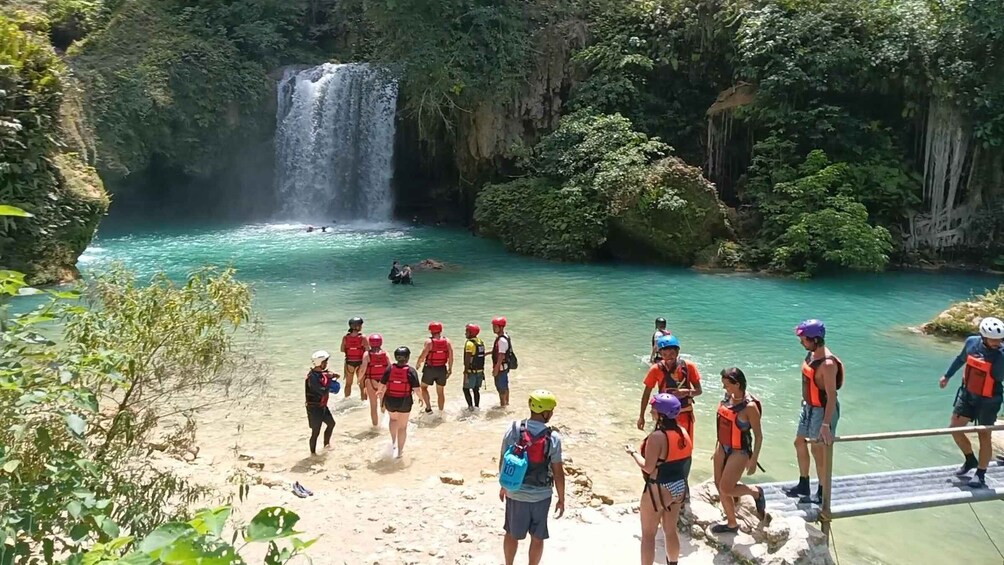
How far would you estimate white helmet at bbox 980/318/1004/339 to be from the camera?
20.6ft

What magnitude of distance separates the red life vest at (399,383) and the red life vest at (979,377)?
18.2 feet

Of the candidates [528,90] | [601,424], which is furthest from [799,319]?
[528,90]

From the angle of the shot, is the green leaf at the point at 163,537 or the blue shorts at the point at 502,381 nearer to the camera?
the green leaf at the point at 163,537

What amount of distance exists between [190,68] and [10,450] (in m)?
28.6

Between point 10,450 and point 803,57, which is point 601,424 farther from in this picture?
point 803,57

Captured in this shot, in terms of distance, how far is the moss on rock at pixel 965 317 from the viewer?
44.0 feet

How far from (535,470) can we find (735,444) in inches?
68.0

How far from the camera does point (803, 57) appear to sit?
21172 mm

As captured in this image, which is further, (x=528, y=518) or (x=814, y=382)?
(x=814, y=382)

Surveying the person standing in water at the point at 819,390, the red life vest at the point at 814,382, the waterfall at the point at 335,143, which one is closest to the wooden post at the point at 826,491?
the person standing in water at the point at 819,390

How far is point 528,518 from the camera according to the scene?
5023 millimetres

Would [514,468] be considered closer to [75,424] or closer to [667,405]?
[667,405]

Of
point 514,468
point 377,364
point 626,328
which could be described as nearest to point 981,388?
point 514,468

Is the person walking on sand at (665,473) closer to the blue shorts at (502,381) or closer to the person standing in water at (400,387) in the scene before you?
the person standing in water at (400,387)
